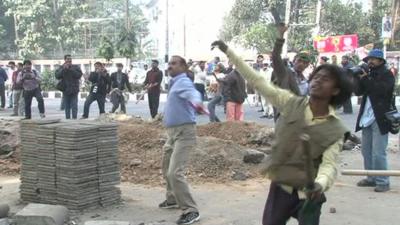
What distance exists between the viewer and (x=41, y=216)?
17.6 feet

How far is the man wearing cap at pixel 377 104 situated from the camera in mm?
6941

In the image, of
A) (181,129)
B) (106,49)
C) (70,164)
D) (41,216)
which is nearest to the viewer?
(41,216)

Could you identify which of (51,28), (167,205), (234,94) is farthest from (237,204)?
(51,28)

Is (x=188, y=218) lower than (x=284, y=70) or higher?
lower

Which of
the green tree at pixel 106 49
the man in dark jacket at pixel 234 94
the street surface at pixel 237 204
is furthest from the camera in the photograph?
the green tree at pixel 106 49

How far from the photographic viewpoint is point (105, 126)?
6266 mm

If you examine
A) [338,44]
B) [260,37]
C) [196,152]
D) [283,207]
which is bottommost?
[196,152]

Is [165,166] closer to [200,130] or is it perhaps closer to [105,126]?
[105,126]

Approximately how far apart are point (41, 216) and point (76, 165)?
726mm

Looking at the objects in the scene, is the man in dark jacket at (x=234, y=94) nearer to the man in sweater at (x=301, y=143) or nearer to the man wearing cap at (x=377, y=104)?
the man wearing cap at (x=377, y=104)

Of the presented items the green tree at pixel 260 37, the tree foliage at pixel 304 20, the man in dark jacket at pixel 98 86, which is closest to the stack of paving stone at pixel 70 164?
the man in dark jacket at pixel 98 86

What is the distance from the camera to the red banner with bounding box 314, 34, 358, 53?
89.3 feet

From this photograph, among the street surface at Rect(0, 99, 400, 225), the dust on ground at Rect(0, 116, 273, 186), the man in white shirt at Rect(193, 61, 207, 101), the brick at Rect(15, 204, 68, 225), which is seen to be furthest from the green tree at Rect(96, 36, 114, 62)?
the brick at Rect(15, 204, 68, 225)

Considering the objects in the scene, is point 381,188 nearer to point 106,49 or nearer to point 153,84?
point 153,84
